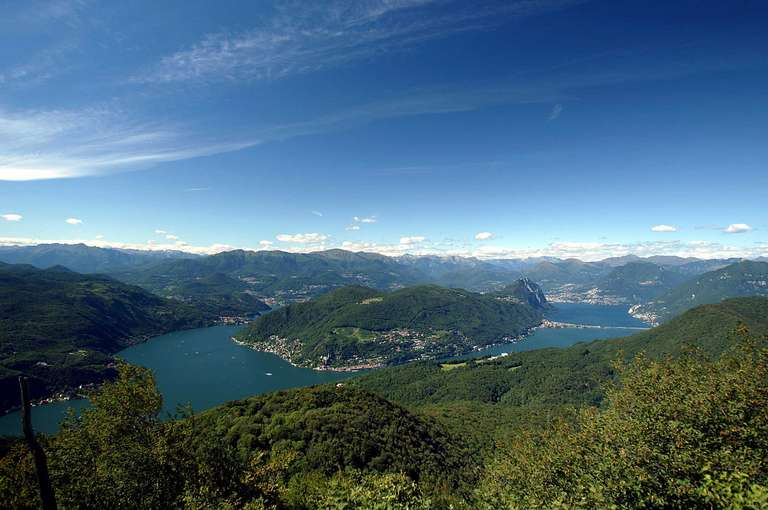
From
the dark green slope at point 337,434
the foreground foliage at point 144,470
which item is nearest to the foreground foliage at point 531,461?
the foreground foliage at point 144,470

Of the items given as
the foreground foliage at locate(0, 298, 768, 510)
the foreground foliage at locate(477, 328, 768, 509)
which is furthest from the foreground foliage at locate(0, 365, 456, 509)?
the foreground foliage at locate(477, 328, 768, 509)

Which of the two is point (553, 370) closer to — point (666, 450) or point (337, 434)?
point (337, 434)

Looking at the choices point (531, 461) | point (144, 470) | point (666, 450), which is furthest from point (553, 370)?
point (144, 470)

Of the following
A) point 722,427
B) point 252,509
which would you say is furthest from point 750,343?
point 252,509

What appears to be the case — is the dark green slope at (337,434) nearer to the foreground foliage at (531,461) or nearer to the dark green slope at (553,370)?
the foreground foliage at (531,461)

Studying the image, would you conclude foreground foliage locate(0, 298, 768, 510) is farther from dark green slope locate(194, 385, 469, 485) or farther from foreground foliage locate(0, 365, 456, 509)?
dark green slope locate(194, 385, 469, 485)
